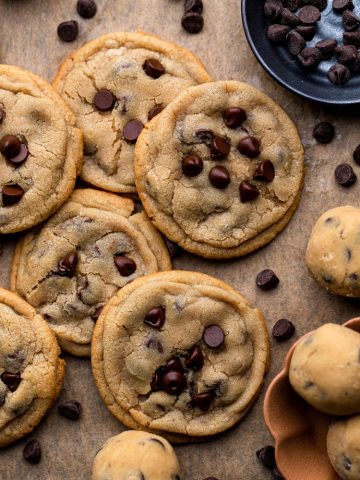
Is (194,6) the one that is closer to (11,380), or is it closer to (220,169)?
(220,169)

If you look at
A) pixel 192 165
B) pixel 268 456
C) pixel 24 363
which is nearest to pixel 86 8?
pixel 192 165

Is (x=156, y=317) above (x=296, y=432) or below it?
above

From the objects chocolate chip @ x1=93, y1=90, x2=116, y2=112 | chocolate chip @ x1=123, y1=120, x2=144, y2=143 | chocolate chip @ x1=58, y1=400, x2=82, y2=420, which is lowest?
chocolate chip @ x1=58, y1=400, x2=82, y2=420

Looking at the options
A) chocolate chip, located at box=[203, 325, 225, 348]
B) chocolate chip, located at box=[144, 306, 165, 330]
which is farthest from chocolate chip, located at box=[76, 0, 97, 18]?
chocolate chip, located at box=[203, 325, 225, 348]

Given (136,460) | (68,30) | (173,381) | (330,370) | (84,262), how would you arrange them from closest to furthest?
(330,370)
(136,460)
(173,381)
(84,262)
(68,30)

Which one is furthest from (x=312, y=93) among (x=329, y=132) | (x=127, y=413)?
(x=127, y=413)

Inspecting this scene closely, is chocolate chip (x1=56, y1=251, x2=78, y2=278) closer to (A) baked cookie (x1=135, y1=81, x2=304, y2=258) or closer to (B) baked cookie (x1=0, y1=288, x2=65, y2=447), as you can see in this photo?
(B) baked cookie (x1=0, y1=288, x2=65, y2=447)

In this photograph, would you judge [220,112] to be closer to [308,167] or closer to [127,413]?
[308,167]
